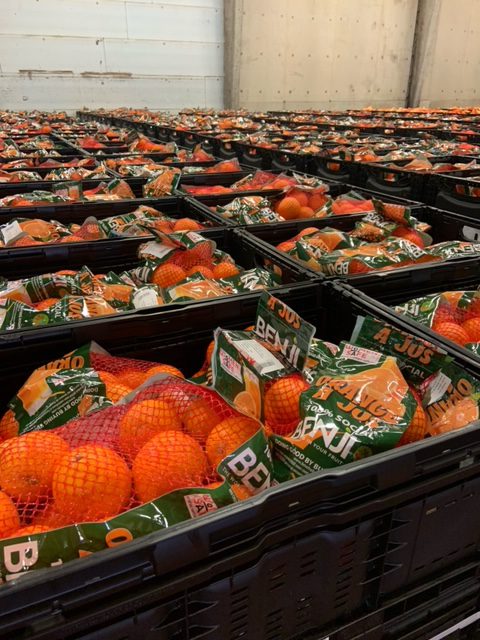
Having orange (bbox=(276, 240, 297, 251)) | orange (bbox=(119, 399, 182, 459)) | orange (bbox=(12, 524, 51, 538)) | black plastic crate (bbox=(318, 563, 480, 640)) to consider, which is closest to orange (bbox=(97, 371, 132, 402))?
orange (bbox=(119, 399, 182, 459))

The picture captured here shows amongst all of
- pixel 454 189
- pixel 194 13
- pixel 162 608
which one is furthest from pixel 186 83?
pixel 162 608

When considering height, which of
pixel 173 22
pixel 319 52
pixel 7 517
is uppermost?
pixel 173 22

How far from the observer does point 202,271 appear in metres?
1.80

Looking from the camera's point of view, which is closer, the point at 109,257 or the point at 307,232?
the point at 109,257

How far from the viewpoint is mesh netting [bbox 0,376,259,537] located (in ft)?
2.68

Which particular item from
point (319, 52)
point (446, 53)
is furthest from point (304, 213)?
point (446, 53)

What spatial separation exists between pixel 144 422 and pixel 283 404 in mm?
294

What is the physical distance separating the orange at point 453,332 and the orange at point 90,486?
90 centimetres

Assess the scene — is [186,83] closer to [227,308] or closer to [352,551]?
[227,308]

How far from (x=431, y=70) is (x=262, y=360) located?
1429 centimetres

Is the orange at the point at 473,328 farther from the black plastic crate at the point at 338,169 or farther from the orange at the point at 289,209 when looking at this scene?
the black plastic crate at the point at 338,169

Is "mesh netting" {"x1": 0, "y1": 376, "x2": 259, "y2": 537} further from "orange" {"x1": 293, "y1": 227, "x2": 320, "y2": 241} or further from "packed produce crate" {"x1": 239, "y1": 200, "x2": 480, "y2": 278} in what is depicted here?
"orange" {"x1": 293, "y1": 227, "x2": 320, "y2": 241}

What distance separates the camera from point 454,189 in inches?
118

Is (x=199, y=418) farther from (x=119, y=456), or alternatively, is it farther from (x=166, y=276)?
(x=166, y=276)
